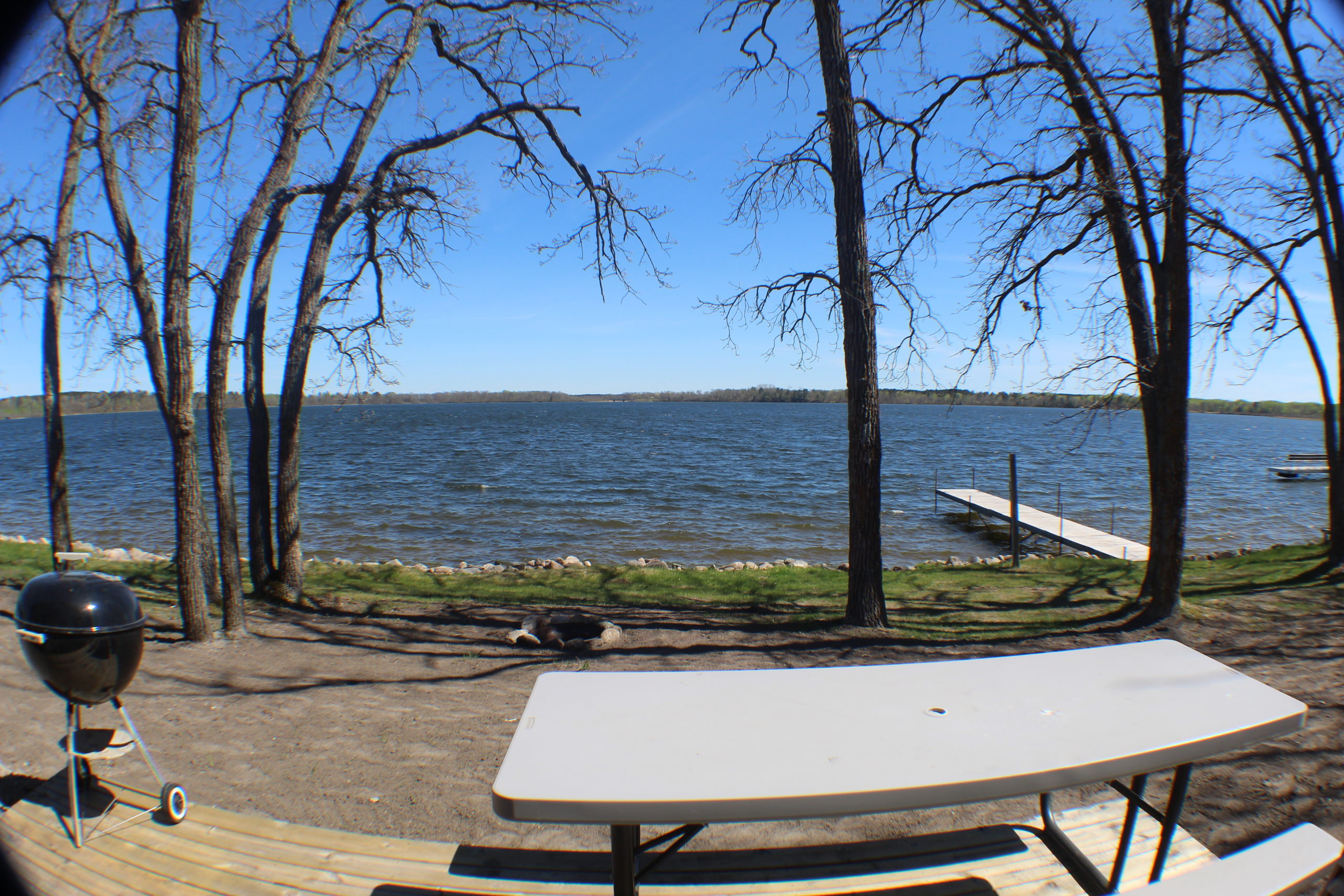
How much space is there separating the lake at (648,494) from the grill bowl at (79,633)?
7297 millimetres

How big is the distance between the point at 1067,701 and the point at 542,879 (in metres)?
2.16

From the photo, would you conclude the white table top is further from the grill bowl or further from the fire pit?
the fire pit

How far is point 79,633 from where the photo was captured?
3.06 metres

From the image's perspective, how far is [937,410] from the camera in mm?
157875

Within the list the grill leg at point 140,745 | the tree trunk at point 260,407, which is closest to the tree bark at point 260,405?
the tree trunk at point 260,407

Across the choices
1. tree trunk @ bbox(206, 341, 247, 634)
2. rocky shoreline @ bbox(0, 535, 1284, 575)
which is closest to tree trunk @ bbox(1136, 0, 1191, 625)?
rocky shoreline @ bbox(0, 535, 1284, 575)

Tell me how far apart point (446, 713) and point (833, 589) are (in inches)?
219

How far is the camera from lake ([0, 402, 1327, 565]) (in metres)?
17.3

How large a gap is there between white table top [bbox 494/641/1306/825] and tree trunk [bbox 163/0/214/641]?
529 centimetres

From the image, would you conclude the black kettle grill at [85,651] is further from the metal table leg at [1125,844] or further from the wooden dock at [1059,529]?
the wooden dock at [1059,529]

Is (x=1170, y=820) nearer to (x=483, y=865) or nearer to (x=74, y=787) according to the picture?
(x=483, y=865)

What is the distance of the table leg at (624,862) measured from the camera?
7.38 feet

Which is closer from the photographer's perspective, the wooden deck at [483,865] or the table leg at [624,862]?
the table leg at [624,862]

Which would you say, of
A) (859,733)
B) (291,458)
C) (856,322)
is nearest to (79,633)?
(859,733)
